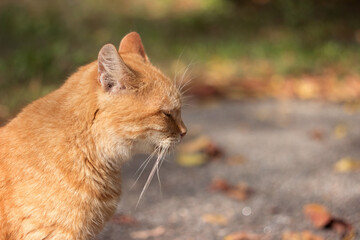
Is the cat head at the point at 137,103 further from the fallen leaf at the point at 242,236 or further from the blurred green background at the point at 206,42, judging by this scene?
the blurred green background at the point at 206,42

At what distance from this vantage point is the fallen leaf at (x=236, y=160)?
4430mm

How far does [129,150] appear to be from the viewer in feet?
8.44

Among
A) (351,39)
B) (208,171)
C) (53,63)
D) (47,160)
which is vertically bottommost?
(351,39)

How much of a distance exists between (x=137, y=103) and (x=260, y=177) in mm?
1917

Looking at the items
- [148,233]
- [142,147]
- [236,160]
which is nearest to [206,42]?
[236,160]

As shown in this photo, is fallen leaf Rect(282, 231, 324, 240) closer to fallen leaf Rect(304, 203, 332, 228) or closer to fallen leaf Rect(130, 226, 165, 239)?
fallen leaf Rect(304, 203, 332, 228)

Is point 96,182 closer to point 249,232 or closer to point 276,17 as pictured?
point 249,232

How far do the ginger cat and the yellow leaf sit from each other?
1745mm

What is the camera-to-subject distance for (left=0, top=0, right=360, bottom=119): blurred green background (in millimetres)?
5793

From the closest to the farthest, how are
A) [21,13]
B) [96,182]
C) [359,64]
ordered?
[96,182]
[359,64]
[21,13]

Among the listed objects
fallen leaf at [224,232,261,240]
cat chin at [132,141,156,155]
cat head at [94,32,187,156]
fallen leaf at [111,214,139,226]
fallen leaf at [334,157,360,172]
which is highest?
cat head at [94,32,187,156]

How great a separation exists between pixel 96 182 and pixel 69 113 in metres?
0.34

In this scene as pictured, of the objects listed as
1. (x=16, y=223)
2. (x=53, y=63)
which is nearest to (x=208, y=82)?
(x=53, y=63)

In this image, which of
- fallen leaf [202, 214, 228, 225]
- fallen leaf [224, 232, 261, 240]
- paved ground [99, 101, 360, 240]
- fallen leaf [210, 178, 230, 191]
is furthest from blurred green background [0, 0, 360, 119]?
fallen leaf [224, 232, 261, 240]
